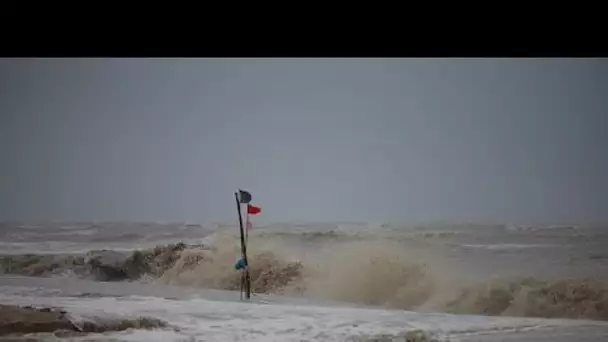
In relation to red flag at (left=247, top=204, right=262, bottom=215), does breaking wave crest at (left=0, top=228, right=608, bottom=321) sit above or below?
below

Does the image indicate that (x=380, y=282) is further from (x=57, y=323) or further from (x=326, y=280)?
(x=57, y=323)

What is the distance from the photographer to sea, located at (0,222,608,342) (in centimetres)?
231

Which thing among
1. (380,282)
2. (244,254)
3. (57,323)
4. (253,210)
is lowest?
(57,323)

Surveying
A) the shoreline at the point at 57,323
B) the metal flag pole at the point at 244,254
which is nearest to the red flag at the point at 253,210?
the metal flag pole at the point at 244,254

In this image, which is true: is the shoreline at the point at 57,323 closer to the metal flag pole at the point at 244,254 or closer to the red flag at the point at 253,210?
the metal flag pole at the point at 244,254

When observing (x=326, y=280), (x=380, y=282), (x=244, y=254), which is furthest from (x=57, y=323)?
(x=380, y=282)

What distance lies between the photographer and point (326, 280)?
2.36 meters

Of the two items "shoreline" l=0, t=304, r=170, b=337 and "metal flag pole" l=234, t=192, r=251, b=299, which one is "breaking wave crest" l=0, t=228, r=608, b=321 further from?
"shoreline" l=0, t=304, r=170, b=337

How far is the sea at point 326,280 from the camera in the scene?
2.31 meters

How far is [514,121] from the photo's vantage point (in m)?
2.40

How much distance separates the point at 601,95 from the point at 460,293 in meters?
0.85

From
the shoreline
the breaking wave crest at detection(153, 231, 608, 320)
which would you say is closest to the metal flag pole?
the breaking wave crest at detection(153, 231, 608, 320)
